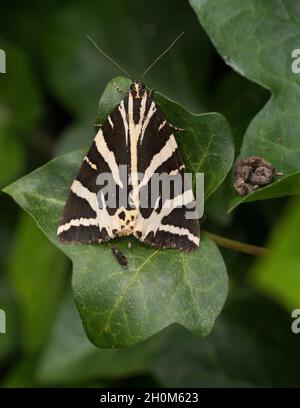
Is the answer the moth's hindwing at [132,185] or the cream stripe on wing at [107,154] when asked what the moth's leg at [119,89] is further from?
the cream stripe on wing at [107,154]

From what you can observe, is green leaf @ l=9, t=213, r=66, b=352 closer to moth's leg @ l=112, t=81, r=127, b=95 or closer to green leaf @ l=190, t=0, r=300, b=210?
moth's leg @ l=112, t=81, r=127, b=95

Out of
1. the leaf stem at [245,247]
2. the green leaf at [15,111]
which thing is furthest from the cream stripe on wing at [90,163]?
the green leaf at [15,111]

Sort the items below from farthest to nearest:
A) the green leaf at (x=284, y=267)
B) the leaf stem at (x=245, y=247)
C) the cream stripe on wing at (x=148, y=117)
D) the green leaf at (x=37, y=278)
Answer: the green leaf at (x=37, y=278) < the cream stripe on wing at (x=148, y=117) < the leaf stem at (x=245, y=247) < the green leaf at (x=284, y=267)

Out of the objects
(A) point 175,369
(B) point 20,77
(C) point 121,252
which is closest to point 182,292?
(C) point 121,252

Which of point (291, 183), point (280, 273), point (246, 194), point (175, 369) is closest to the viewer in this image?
point (280, 273)

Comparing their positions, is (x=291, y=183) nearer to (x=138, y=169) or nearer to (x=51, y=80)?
(x=138, y=169)

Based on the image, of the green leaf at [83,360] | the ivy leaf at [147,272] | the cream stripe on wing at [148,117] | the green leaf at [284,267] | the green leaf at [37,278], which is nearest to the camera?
the green leaf at [284,267]

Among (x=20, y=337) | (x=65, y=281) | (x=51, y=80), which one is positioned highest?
(x=51, y=80)

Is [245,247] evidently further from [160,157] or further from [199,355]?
[199,355]
